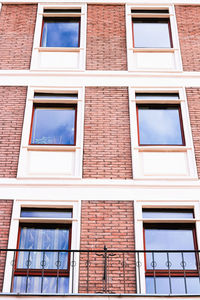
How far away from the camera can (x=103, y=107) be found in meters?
10.6

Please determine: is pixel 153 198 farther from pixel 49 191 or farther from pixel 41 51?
pixel 41 51

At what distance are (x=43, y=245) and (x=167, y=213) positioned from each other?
Result: 9.81 ft

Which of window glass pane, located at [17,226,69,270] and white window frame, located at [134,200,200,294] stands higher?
white window frame, located at [134,200,200,294]

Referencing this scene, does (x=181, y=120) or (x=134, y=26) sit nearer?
(x=181, y=120)

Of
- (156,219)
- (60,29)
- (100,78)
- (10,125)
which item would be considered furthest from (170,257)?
(60,29)

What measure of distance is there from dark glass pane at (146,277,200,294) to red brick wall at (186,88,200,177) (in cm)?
270

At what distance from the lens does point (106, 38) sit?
12.0 meters

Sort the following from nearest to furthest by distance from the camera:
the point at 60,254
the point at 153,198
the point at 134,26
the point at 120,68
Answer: the point at 60,254 → the point at 153,198 → the point at 120,68 → the point at 134,26

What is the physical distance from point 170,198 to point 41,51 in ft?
19.4

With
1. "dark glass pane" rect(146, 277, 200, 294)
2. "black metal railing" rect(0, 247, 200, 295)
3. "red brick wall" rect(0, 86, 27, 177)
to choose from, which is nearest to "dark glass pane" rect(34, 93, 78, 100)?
"red brick wall" rect(0, 86, 27, 177)

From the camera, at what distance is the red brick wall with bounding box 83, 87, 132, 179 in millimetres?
9648

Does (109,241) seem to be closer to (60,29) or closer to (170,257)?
(170,257)

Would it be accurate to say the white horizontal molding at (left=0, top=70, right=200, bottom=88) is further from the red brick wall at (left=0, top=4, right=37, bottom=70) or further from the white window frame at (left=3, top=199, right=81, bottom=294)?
the white window frame at (left=3, top=199, right=81, bottom=294)

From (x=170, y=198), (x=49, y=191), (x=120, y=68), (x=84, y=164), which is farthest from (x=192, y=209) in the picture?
(x=120, y=68)
